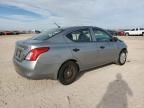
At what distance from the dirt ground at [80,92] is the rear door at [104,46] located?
56 centimetres

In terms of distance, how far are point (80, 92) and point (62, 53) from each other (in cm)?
113

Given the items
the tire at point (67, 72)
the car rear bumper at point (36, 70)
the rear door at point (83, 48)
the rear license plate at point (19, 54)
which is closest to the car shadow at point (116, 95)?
the rear door at point (83, 48)

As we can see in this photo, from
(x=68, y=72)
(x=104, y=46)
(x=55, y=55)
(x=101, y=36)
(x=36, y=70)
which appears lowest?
(x=68, y=72)

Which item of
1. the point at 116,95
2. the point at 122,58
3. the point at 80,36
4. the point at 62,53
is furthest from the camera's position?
the point at 122,58

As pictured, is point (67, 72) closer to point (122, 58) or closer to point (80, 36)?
point (80, 36)

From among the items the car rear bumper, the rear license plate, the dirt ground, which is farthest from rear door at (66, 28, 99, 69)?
the rear license plate

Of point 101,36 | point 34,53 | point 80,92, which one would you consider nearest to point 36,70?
point 34,53

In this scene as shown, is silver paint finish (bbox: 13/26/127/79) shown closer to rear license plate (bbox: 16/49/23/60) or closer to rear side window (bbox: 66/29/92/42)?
rear license plate (bbox: 16/49/23/60)

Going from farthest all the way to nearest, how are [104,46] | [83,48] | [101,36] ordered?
[101,36]
[104,46]
[83,48]

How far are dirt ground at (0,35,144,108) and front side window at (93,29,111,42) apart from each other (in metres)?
1.19

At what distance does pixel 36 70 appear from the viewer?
4.54m

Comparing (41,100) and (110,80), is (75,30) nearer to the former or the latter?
(110,80)

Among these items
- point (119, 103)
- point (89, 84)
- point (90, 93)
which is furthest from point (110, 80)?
point (119, 103)

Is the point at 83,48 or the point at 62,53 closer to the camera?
the point at 62,53
